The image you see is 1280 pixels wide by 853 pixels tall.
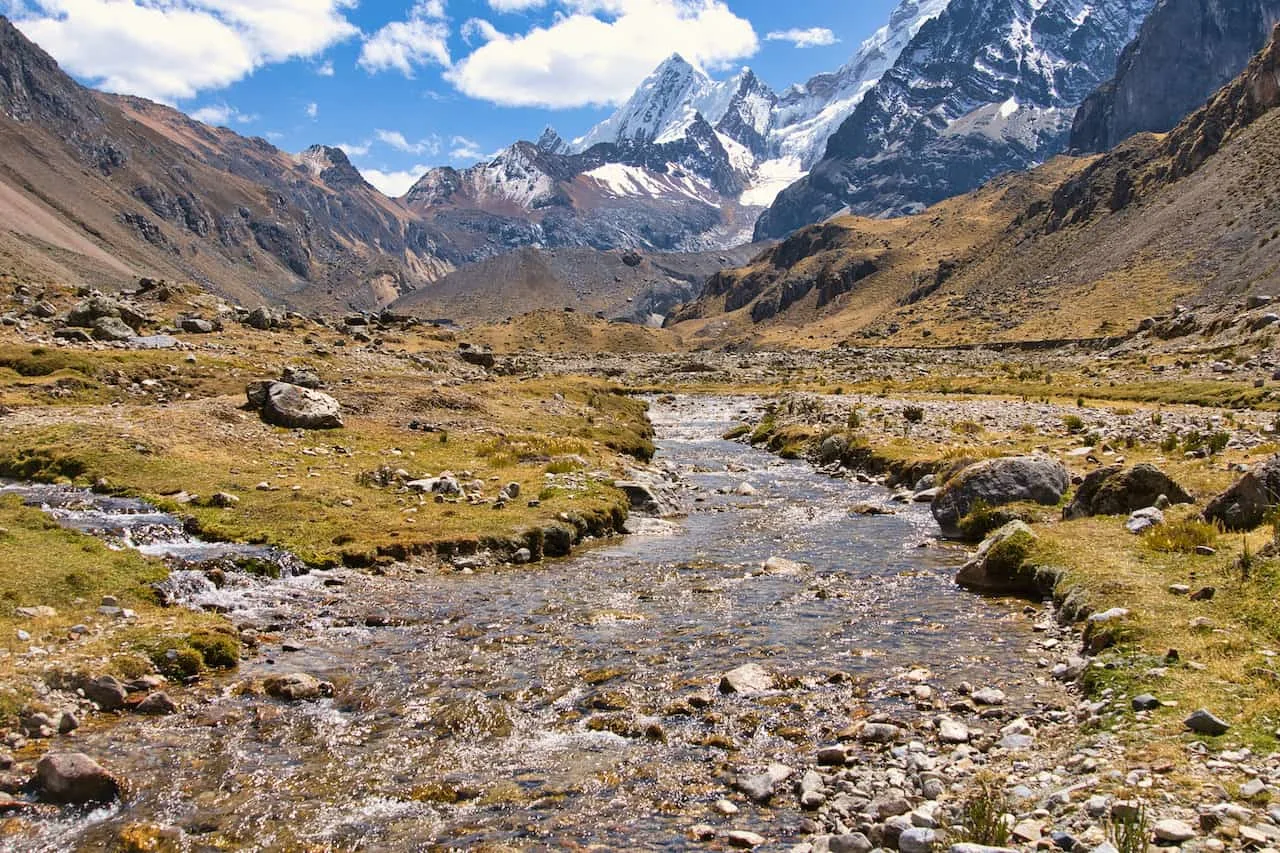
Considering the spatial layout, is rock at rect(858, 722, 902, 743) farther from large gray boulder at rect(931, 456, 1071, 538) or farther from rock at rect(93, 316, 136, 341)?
rock at rect(93, 316, 136, 341)

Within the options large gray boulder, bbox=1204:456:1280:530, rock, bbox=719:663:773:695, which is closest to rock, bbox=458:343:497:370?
large gray boulder, bbox=1204:456:1280:530

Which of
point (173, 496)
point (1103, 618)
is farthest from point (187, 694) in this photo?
point (1103, 618)

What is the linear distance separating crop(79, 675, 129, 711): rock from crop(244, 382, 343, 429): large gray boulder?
83.2 ft

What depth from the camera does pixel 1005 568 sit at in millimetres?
21234

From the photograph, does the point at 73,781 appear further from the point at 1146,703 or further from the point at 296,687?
the point at 1146,703

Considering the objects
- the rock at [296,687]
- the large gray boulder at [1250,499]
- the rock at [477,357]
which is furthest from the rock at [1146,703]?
the rock at [477,357]

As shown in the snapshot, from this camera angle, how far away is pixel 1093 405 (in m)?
59.5

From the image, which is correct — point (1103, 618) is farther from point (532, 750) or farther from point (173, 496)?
point (173, 496)

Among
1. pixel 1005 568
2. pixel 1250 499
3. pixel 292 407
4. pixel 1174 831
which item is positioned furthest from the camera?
pixel 292 407

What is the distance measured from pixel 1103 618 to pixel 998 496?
41.5ft

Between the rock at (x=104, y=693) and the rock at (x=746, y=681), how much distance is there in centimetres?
1026

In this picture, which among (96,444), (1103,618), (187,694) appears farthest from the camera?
(96,444)

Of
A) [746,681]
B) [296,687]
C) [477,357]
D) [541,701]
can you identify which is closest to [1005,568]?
[746,681]

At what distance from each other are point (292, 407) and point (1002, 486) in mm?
30235
